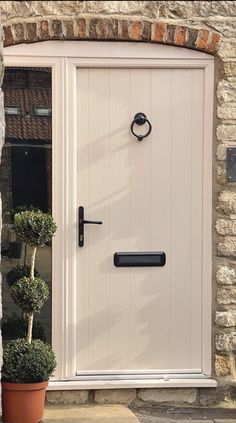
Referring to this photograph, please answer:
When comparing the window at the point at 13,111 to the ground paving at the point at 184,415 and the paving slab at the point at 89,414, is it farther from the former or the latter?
the ground paving at the point at 184,415

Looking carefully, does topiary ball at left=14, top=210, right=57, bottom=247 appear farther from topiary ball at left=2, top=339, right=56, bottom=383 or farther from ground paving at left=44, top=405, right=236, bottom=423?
ground paving at left=44, top=405, right=236, bottom=423

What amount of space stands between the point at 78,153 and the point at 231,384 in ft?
6.61

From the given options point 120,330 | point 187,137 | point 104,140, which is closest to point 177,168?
A: point 187,137

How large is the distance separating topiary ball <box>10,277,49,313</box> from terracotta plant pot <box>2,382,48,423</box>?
49 centimetres

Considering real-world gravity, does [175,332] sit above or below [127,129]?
below

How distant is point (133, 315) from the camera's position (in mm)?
5398

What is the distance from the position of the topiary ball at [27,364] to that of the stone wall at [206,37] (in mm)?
950

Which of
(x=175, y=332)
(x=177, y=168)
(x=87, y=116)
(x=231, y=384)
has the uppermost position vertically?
(x=87, y=116)

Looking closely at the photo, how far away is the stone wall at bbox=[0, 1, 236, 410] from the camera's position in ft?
17.1

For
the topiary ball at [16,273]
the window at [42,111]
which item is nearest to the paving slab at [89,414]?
the topiary ball at [16,273]

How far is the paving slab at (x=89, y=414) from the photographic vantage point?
5020mm

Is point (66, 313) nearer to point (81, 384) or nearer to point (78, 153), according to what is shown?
point (81, 384)

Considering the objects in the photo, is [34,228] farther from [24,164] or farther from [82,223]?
[24,164]

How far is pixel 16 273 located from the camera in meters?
5.25
